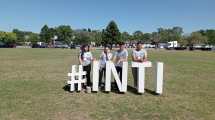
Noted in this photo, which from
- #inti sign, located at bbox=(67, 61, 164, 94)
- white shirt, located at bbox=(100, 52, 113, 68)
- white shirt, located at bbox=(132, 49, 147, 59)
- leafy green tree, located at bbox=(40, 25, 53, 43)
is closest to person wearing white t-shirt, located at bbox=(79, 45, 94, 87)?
white shirt, located at bbox=(100, 52, 113, 68)

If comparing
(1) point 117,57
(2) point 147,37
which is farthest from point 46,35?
(1) point 117,57

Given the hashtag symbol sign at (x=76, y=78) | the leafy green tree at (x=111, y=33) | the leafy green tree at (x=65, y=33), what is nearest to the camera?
Result: the hashtag symbol sign at (x=76, y=78)

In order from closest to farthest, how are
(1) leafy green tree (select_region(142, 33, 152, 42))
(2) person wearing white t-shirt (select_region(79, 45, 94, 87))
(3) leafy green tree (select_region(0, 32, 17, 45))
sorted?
(2) person wearing white t-shirt (select_region(79, 45, 94, 87)) → (3) leafy green tree (select_region(0, 32, 17, 45)) → (1) leafy green tree (select_region(142, 33, 152, 42))

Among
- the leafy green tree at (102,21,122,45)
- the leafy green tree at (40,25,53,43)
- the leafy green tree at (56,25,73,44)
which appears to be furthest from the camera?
the leafy green tree at (40,25,53,43)

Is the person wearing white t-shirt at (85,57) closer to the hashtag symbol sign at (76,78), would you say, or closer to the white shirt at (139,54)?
the hashtag symbol sign at (76,78)

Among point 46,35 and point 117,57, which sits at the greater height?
point 46,35

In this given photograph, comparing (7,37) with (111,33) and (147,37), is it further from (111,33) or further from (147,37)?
(147,37)

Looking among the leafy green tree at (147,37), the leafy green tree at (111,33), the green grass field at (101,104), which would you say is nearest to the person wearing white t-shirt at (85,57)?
the green grass field at (101,104)

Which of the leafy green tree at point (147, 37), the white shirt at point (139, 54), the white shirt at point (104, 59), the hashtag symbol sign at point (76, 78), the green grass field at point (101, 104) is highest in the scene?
the leafy green tree at point (147, 37)

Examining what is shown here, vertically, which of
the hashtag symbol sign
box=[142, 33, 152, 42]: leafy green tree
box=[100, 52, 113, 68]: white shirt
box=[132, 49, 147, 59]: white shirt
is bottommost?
the hashtag symbol sign

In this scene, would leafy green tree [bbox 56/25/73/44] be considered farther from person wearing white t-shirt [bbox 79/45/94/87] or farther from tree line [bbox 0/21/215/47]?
person wearing white t-shirt [bbox 79/45/94/87]

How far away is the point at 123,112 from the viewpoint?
9.54 metres

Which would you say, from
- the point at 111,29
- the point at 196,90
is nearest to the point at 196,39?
the point at 111,29

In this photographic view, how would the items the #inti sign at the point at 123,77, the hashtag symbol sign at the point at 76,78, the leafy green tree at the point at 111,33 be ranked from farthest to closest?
1. the leafy green tree at the point at 111,33
2. the hashtag symbol sign at the point at 76,78
3. the #inti sign at the point at 123,77
